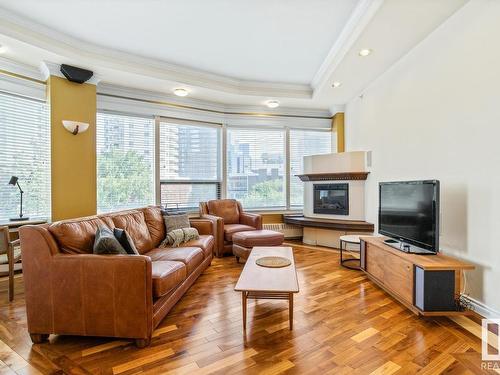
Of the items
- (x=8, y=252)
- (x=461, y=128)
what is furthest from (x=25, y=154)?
(x=461, y=128)

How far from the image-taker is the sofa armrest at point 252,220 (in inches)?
189

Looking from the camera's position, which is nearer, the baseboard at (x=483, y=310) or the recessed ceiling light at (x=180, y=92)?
the baseboard at (x=483, y=310)

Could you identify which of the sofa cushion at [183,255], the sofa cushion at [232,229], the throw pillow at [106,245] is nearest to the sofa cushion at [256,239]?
the sofa cushion at [232,229]

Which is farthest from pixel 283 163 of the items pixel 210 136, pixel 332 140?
pixel 210 136

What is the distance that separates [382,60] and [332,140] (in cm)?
242

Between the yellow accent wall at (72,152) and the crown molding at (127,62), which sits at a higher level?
the crown molding at (127,62)

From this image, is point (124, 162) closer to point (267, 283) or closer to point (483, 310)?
point (267, 283)

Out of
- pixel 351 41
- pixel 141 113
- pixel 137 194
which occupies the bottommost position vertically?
pixel 137 194

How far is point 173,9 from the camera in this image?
9.46 feet

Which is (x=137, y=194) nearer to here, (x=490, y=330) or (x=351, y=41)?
(x=351, y=41)

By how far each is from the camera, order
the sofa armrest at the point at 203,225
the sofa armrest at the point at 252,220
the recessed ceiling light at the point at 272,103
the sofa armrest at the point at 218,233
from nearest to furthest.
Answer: the sofa armrest at the point at 203,225
the sofa armrest at the point at 218,233
the sofa armrest at the point at 252,220
the recessed ceiling light at the point at 272,103

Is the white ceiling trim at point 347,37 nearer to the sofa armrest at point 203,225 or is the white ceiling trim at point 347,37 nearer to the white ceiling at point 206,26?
the white ceiling at point 206,26

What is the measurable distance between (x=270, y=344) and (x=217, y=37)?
3.37 metres

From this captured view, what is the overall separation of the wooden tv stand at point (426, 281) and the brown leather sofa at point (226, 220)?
7.76 ft
